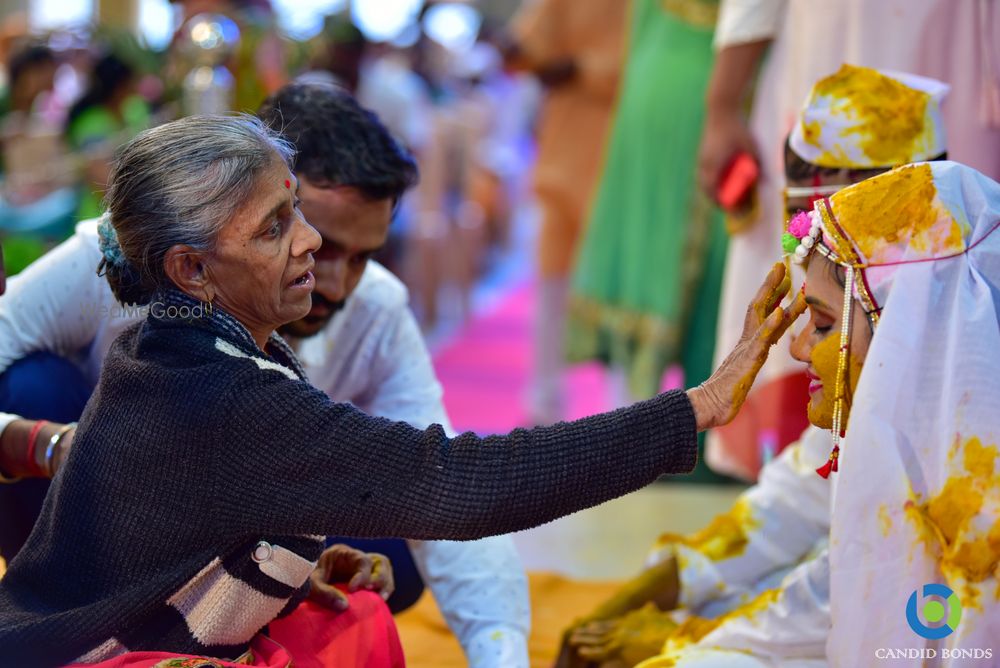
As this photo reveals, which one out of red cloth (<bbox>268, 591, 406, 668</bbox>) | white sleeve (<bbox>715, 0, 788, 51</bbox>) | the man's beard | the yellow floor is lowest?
the yellow floor

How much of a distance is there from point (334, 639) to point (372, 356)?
774 mm

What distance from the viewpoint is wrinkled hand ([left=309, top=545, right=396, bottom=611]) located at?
2.07 meters

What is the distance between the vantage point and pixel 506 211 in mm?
11898

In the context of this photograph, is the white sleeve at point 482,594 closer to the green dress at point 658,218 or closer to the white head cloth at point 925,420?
the white head cloth at point 925,420

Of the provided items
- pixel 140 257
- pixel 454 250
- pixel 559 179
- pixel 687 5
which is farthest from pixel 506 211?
pixel 140 257

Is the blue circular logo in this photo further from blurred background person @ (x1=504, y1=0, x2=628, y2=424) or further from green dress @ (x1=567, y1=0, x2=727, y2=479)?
blurred background person @ (x1=504, y1=0, x2=628, y2=424)

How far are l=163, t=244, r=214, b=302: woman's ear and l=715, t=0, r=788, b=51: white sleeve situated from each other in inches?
73.6

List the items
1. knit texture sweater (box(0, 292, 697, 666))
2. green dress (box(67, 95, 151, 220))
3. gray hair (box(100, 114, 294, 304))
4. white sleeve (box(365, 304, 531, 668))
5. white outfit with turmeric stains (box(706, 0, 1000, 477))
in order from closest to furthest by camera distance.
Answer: knit texture sweater (box(0, 292, 697, 666)) → gray hair (box(100, 114, 294, 304)) → white sleeve (box(365, 304, 531, 668)) → white outfit with turmeric stains (box(706, 0, 1000, 477)) → green dress (box(67, 95, 151, 220))

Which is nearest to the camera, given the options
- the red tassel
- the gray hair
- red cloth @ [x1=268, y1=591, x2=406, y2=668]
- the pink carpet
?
the gray hair

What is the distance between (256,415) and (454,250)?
694 centimetres

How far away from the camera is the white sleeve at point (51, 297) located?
7.79ft

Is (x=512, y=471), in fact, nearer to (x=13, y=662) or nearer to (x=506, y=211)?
(x=13, y=662)

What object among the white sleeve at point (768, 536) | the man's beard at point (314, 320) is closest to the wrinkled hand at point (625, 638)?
the white sleeve at point (768, 536)

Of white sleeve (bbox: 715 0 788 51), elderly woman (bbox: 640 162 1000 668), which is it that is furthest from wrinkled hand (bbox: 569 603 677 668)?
white sleeve (bbox: 715 0 788 51)
